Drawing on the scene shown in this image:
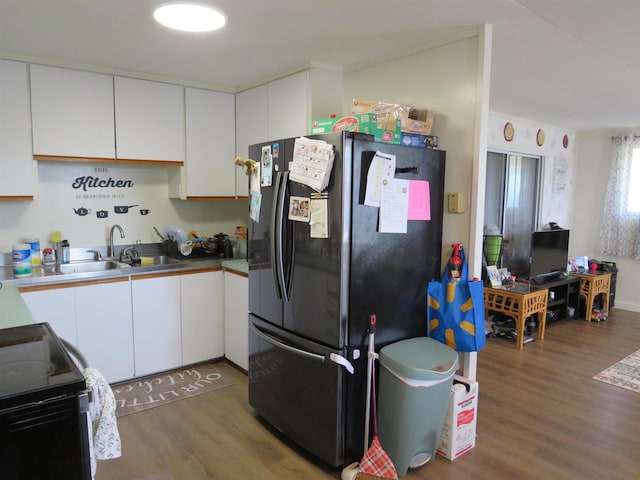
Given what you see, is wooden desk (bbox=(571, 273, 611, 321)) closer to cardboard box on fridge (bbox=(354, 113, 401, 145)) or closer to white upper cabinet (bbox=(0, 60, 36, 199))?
cardboard box on fridge (bbox=(354, 113, 401, 145))

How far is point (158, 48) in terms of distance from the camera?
2.73m

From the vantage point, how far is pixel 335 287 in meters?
2.13

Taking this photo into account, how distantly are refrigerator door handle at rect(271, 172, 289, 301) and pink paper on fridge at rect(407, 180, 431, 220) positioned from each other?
0.65 m

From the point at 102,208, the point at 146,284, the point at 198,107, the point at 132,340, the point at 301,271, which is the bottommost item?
the point at 132,340

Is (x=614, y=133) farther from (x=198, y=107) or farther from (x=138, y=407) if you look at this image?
(x=138, y=407)

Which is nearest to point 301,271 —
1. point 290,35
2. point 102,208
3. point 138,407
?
point 290,35

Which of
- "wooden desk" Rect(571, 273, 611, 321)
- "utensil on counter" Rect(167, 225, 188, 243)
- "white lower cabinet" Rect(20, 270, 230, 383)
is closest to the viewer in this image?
"white lower cabinet" Rect(20, 270, 230, 383)

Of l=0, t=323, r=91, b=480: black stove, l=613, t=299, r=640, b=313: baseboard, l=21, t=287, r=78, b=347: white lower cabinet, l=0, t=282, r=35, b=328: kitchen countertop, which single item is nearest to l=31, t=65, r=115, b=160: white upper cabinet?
l=21, t=287, r=78, b=347: white lower cabinet

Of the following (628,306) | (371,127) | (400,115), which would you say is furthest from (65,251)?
(628,306)

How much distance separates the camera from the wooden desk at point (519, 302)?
4.21 meters

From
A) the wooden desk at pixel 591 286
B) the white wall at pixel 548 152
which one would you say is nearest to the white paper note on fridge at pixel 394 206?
the white wall at pixel 548 152

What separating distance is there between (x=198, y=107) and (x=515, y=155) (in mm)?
3683

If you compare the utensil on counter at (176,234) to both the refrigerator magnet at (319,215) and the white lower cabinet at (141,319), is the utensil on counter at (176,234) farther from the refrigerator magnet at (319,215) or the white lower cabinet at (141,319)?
the refrigerator magnet at (319,215)

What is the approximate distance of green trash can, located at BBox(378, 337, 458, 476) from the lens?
210 centimetres
